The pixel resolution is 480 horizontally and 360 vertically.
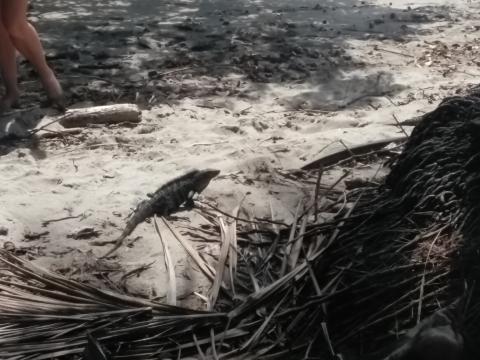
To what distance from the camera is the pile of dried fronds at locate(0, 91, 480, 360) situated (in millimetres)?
2625

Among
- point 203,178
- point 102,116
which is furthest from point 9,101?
point 203,178

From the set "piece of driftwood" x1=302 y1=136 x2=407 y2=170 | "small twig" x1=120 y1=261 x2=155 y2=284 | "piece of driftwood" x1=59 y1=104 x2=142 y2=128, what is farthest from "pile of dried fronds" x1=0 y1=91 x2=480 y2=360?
"piece of driftwood" x1=59 y1=104 x2=142 y2=128

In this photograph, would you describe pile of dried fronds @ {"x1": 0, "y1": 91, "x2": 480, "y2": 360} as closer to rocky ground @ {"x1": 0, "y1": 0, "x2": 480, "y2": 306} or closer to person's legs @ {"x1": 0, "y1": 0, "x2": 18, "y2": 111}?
rocky ground @ {"x1": 0, "y1": 0, "x2": 480, "y2": 306}

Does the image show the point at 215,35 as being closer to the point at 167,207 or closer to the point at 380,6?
the point at 380,6

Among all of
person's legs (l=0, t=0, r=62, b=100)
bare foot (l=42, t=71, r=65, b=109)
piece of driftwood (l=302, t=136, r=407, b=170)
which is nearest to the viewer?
piece of driftwood (l=302, t=136, r=407, b=170)

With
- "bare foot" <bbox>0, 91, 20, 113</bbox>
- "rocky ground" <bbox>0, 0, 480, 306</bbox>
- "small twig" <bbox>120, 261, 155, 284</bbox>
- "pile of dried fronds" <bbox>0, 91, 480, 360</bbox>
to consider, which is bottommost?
"rocky ground" <bbox>0, 0, 480, 306</bbox>

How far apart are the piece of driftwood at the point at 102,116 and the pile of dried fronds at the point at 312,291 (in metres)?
2.11

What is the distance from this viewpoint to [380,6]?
356 inches

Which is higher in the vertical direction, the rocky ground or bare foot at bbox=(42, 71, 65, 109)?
bare foot at bbox=(42, 71, 65, 109)

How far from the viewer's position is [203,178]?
4012 mm

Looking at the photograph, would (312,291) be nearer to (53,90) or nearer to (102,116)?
(102,116)

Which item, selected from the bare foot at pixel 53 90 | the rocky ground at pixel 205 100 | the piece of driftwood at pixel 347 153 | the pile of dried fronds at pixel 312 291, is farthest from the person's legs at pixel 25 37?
the pile of dried fronds at pixel 312 291

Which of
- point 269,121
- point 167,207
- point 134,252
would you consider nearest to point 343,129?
point 269,121

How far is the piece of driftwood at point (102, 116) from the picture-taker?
5160 mm
